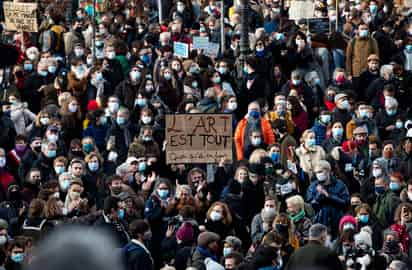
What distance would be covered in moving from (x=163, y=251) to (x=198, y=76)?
226 inches

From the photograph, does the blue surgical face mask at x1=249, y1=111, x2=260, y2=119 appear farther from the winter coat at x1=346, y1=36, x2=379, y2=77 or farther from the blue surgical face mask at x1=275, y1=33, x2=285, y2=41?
the blue surgical face mask at x1=275, y1=33, x2=285, y2=41

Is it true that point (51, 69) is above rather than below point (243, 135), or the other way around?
above

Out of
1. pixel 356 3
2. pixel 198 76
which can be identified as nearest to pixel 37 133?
pixel 198 76

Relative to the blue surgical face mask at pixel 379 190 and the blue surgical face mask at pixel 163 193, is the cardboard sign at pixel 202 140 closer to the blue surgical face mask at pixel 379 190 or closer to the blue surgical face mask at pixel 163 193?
the blue surgical face mask at pixel 163 193

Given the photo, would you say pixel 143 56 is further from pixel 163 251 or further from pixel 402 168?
pixel 163 251

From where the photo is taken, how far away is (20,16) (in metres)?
20.1

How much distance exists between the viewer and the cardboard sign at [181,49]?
59.9ft

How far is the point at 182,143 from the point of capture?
520 inches

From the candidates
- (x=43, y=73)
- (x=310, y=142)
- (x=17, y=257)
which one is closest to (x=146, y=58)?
(x=43, y=73)

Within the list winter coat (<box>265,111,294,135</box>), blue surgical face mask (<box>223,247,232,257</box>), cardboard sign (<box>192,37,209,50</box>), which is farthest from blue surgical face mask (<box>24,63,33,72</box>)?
blue surgical face mask (<box>223,247,232,257</box>)

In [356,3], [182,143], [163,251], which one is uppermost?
[356,3]

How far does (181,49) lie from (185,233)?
6.94m

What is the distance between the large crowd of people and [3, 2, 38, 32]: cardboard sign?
44cm

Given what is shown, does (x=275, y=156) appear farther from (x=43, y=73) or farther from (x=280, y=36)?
(x=280, y=36)
